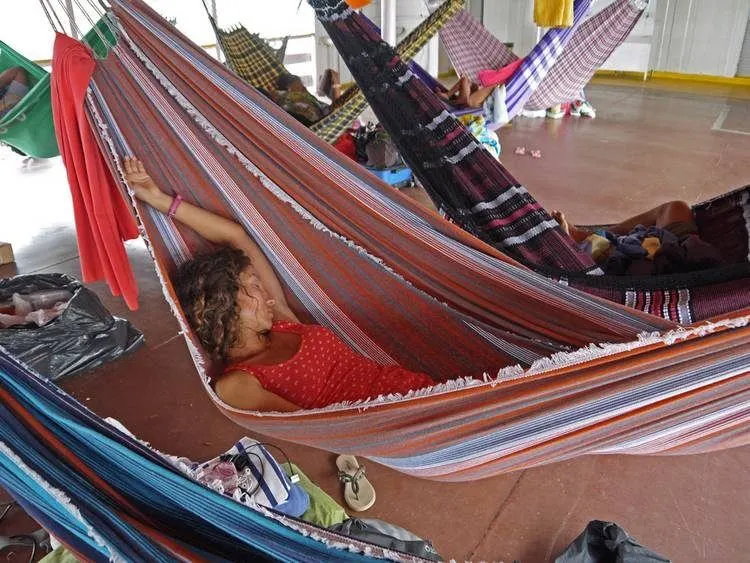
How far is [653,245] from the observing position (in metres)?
1.61

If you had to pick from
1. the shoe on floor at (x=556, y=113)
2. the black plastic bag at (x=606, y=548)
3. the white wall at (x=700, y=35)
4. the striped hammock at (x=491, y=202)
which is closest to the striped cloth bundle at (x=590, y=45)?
the shoe on floor at (x=556, y=113)

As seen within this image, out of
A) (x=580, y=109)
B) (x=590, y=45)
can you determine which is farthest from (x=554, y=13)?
(x=580, y=109)

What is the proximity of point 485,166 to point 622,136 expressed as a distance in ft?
12.7

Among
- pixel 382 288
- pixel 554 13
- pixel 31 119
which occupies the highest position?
pixel 554 13

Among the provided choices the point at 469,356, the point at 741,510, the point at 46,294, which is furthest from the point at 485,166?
the point at 46,294

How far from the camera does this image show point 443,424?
0.99 metres

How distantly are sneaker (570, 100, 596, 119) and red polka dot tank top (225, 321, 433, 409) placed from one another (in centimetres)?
489

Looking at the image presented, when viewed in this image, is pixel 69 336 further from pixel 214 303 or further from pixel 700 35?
pixel 700 35

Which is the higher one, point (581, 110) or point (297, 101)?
point (297, 101)

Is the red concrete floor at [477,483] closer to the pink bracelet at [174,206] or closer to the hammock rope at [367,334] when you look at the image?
the hammock rope at [367,334]

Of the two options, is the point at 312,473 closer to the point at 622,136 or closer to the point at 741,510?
the point at 741,510

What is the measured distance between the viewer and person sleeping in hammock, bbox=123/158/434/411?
1.27m

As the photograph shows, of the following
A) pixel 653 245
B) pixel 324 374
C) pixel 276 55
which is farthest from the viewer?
pixel 276 55

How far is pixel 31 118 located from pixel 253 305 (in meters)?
1.60
